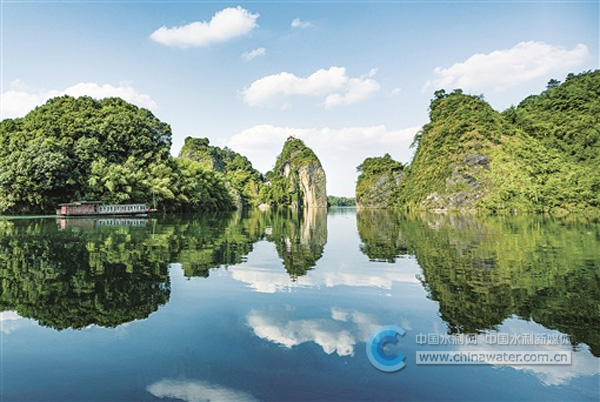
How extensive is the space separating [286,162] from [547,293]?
112646 millimetres

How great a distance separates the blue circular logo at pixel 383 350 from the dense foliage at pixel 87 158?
36.3 meters

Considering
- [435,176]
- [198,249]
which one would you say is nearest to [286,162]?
[435,176]

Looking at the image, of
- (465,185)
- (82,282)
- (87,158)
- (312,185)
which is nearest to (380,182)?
(312,185)

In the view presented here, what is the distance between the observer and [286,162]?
118312mm

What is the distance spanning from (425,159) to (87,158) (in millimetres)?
60493

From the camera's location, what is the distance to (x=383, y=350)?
4.65 m

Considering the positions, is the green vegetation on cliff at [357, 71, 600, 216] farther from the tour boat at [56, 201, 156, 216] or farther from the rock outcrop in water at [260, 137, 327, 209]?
the tour boat at [56, 201, 156, 216]

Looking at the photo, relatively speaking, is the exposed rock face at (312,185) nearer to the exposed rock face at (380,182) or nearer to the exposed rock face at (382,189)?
the exposed rock face at (380,182)

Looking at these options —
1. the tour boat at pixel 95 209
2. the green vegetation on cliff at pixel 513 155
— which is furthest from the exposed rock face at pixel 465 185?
the tour boat at pixel 95 209

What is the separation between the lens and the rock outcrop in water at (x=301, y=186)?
108375 millimetres

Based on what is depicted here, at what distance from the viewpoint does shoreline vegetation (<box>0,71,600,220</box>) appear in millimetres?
35219

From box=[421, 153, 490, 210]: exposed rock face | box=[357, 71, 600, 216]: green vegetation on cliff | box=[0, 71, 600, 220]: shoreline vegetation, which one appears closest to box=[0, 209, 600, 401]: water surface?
box=[0, 71, 600, 220]: shoreline vegetation

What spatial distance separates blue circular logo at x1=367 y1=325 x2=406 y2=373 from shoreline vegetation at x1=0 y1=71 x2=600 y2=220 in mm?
36322

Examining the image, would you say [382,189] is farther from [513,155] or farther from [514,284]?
[514,284]
